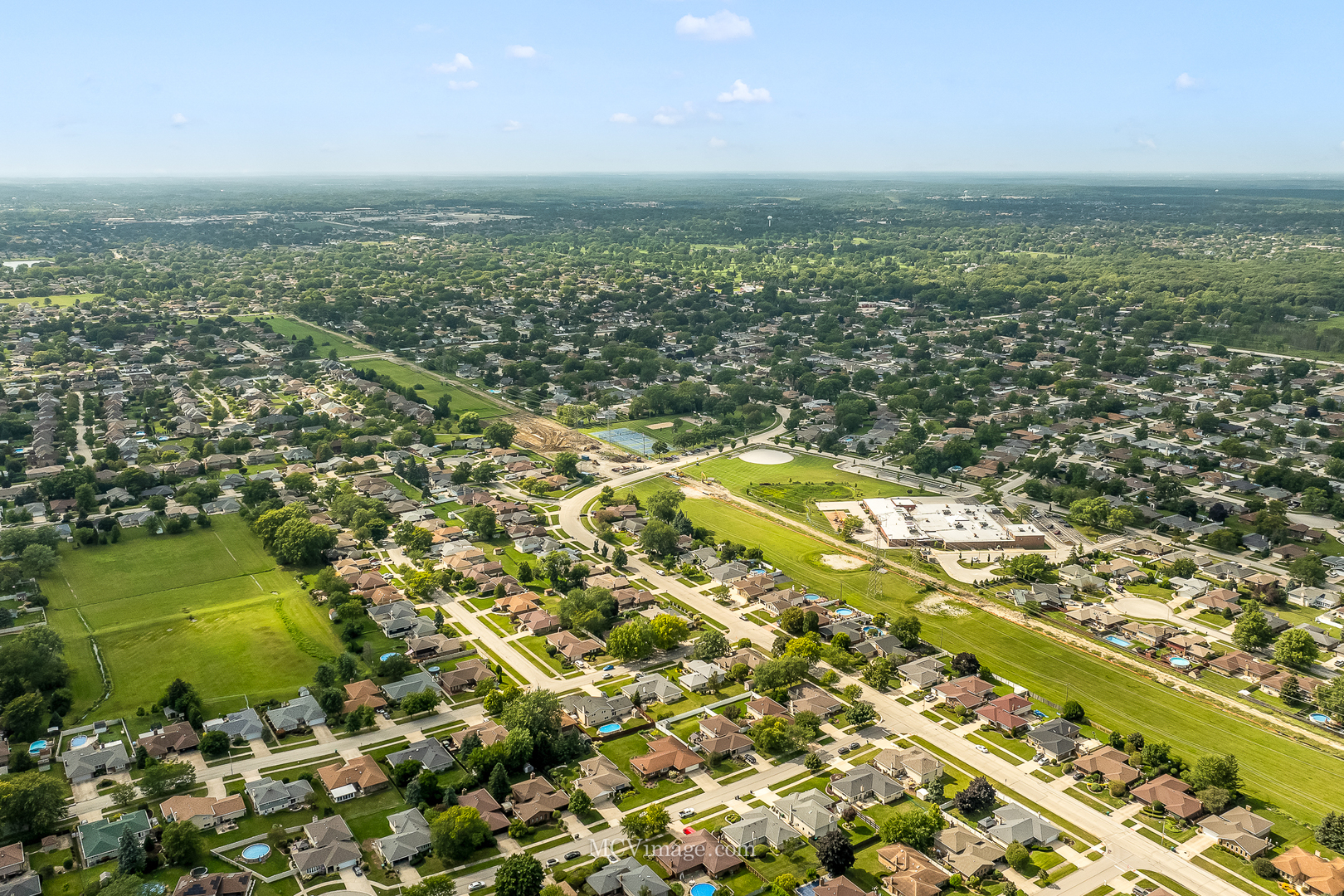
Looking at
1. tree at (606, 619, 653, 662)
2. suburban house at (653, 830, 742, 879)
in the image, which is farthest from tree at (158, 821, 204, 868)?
tree at (606, 619, 653, 662)

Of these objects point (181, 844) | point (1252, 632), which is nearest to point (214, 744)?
point (181, 844)

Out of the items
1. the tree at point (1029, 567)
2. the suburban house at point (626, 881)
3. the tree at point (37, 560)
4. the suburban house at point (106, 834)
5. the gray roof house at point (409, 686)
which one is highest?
the tree at point (37, 560)

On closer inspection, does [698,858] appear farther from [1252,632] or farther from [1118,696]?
[1252,632]

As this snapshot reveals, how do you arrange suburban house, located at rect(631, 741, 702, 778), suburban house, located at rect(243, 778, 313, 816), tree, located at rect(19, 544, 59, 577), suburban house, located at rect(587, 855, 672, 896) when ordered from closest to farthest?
suburban house, located at rect(587, 855, 672, 896)
suburban house, located at rect(243, 778, 313, 816)
suburban house, located at rect(631, 741, 702, 778)
tree, located at rect(19, 544, 59, 577)

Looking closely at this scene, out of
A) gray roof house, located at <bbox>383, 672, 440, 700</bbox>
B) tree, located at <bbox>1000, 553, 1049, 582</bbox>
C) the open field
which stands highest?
tree, located at <bbox>1000, 553, 1049, 582</bbox>

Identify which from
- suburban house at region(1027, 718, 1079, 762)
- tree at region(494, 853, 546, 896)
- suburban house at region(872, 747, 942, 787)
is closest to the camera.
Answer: tree at region(494, 853, 546, 896)

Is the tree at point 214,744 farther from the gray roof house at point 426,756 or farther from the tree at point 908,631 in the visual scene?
the tree at point 908,631

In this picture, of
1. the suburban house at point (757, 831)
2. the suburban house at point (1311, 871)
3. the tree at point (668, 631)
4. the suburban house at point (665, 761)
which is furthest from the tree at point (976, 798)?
the tree at point (668, 631)

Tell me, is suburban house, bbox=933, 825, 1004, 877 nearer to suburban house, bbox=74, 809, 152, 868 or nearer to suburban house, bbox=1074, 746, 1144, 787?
suburban house, bbox=1074, 746, 1144, 787
